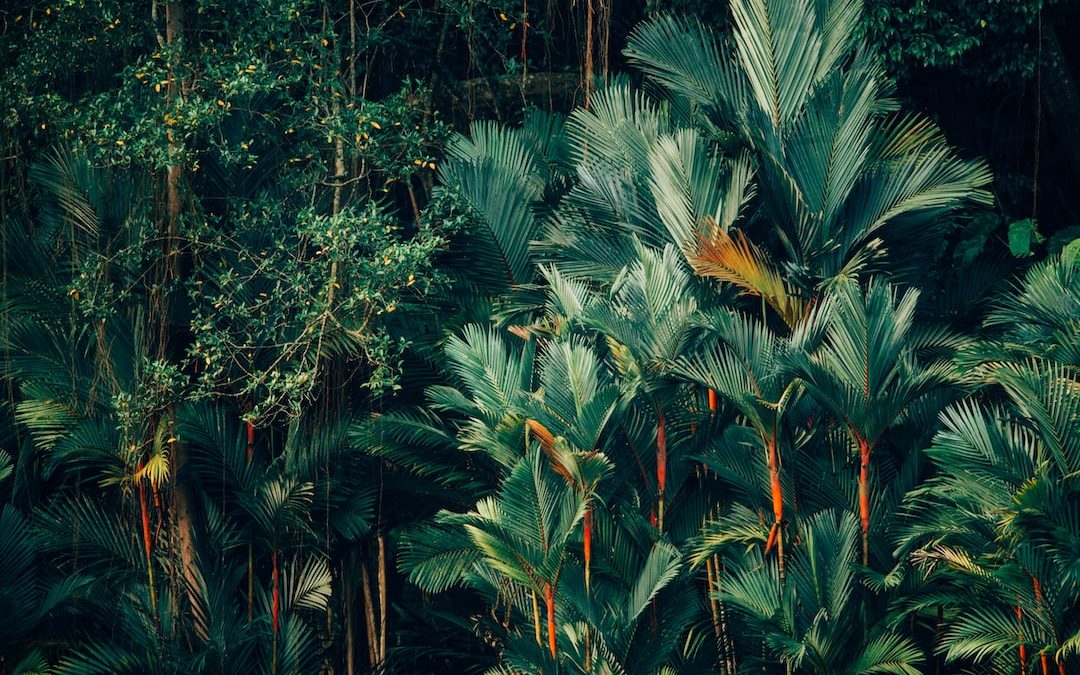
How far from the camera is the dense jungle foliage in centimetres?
556

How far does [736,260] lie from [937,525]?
4.87 feet

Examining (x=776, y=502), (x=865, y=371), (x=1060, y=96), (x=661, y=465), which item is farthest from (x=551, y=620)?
(x=1060, y=96)

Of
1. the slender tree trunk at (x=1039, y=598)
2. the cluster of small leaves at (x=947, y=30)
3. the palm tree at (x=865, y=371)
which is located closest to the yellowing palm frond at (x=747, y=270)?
the palm tree at (x=865, y=371)

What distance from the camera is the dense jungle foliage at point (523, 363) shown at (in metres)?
5.56

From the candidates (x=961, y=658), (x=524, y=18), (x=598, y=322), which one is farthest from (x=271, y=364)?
(x=961, y=658)

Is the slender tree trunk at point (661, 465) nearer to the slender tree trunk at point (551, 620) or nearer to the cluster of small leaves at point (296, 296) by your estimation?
the slender tree trunk at point (551, 620)

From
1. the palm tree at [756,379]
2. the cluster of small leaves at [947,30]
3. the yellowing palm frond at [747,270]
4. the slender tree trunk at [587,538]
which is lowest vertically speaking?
the slender tree trunk at [587,538]

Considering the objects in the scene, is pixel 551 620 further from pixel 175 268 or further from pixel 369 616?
pixel 175 268

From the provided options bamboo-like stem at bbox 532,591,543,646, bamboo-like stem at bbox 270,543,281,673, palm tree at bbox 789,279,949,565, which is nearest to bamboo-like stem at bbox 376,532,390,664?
bamboo-like stem at bbox 270,543,281,673

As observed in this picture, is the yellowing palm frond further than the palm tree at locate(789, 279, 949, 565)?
Yes

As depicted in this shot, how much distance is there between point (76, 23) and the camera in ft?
22.6

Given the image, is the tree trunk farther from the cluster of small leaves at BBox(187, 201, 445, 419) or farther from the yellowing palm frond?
the cluster of small leaves at BBox(187, 201, 445, 419)

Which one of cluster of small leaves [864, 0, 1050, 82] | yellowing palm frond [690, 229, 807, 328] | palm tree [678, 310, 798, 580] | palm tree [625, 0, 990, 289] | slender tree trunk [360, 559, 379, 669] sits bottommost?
slender tree trunk [360, 559, 379, 669]

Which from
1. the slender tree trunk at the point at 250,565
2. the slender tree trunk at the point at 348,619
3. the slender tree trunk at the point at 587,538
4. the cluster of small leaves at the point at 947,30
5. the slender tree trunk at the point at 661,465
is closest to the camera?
the slender tree trunk at the point at 587,538
